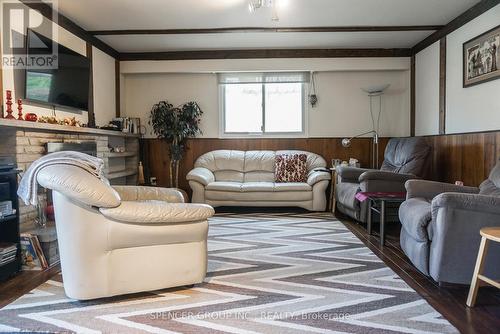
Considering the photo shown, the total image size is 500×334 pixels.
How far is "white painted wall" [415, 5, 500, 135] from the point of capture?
3.59 meters

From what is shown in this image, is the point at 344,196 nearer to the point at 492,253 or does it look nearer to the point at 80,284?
the point at 492,253

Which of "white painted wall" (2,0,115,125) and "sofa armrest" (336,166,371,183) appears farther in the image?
"sofa armrest" (336,166,371,183)

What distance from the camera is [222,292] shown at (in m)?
2.30

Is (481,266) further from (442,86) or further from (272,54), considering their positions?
(272,54)

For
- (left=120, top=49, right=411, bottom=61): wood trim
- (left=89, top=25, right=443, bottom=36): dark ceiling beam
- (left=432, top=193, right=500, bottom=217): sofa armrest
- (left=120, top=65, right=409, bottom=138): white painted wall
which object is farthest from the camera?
(left=120, top=65, right=409, bottom=138): white painted wall

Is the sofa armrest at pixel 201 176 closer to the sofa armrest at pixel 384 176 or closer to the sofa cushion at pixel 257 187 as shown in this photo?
the sofa cushion at pixel 257 187

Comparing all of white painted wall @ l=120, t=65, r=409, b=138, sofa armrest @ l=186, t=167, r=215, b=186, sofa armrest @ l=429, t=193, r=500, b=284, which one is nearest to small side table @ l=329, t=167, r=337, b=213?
white painted wall @ l=120, t=65, r=409, b=138

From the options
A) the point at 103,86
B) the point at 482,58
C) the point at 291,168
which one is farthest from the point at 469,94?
the point at 103,86

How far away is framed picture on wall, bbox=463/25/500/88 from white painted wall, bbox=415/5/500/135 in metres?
0.06

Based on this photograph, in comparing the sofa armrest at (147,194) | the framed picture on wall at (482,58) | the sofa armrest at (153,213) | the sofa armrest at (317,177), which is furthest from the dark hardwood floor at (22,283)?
the framed picture on wall at (482,58)

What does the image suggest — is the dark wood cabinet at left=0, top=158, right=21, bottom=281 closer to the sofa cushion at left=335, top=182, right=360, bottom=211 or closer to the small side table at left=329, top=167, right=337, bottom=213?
the sofa cushion at left=335, top=182, right=360, bottom=211

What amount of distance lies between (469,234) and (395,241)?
1421 millimetres

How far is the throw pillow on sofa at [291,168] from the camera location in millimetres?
5301

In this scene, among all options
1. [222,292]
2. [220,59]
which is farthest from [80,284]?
[220,59]
